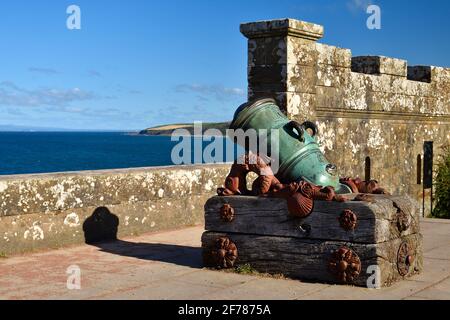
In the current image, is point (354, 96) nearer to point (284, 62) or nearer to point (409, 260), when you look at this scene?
point (284, 62)

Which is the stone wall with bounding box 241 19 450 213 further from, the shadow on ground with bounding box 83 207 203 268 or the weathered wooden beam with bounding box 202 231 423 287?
the weathered wooden beam with bounding box 202 231 423 287

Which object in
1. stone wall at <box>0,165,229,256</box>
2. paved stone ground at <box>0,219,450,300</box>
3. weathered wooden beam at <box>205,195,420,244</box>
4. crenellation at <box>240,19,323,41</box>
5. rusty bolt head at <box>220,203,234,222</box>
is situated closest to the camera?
paved stone ground at <box>0,219,450,300</box>

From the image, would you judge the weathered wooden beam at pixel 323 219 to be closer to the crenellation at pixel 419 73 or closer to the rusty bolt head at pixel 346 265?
the rusty bolt head at pixel 346 265

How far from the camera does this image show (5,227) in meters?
6.29

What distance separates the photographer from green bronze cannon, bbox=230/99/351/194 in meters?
5.54

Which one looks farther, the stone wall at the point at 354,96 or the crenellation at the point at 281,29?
the stone wall at the point at 354,96

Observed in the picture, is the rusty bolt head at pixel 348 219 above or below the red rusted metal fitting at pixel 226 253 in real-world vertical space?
above

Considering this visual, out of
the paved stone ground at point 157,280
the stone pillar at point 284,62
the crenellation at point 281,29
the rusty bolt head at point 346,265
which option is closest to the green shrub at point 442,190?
the stone pillar at point 284,62

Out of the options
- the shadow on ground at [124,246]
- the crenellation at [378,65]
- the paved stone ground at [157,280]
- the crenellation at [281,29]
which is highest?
the crenellation at [281,29]

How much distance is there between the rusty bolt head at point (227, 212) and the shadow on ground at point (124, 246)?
1.70 ft

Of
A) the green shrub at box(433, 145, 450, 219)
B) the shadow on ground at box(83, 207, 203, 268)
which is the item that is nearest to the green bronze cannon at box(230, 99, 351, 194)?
the shadow on ground at box(83, 207, 203, 268)

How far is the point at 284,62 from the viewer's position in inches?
325

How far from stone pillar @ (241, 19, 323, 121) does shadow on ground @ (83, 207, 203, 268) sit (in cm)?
243

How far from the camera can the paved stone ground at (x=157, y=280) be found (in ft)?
15.8
